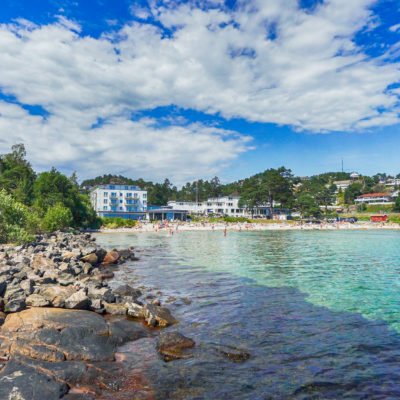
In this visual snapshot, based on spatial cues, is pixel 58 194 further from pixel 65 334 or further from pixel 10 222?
pixel 65 334

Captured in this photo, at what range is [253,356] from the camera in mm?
9023

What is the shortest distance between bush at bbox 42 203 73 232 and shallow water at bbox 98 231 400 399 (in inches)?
1211

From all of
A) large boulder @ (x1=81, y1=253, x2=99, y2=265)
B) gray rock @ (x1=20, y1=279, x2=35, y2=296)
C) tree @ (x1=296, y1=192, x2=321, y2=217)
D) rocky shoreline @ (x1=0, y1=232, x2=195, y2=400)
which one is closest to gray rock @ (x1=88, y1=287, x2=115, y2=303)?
rocky shoreline @ (x1=0, y1=232, x2=195, y2=400)

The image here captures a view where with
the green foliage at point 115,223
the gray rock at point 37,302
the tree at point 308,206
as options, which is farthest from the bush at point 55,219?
the tree at point 308,206

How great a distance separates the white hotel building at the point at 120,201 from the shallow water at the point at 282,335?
87857mm

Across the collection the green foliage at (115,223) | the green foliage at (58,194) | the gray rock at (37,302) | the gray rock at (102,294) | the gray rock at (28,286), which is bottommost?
the gray rock at (102,294)

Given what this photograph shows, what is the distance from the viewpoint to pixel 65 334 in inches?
360

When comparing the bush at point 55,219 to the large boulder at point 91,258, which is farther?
the bush at point 55,219

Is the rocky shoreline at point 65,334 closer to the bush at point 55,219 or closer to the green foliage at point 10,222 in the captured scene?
the green foliage at point 10,222

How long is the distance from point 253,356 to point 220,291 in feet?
25.4

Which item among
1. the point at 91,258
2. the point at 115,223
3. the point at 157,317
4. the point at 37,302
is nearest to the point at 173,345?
the point at 157,317

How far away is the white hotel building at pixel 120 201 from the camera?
105m

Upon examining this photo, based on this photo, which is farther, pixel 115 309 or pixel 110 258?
pixel 110 258

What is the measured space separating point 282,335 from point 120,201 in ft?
333
